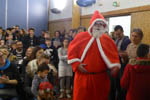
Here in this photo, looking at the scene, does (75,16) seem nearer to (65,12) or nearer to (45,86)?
(65,12)

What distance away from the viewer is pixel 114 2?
6.15 m

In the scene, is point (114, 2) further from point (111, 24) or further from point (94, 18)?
point (94, 18)

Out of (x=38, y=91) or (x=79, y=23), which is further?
(x=79, y=23)

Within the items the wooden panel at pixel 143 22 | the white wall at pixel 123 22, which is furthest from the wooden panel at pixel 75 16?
the wooden panel at pixel 143 22

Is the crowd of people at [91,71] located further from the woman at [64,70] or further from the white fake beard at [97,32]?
the woman at [64,70]

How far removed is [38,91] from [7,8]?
273 inches

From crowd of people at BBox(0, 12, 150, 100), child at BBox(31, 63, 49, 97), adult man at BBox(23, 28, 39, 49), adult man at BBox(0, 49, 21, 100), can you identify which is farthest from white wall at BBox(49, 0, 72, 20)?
child at BBox(31, 63, 49, 97)

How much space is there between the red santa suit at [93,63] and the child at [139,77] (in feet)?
0.66

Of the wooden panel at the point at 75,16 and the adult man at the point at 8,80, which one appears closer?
the adult man at the point at 8,80

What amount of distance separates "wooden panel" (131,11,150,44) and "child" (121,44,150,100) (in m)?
2.94

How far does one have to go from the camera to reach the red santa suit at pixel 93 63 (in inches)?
97.6

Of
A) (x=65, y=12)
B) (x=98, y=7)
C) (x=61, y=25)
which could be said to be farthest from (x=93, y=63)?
(x=61, y=25)

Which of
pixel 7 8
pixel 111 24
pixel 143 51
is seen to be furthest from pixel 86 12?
pixel 143 51

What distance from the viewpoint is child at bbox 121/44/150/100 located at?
7.72 feet
